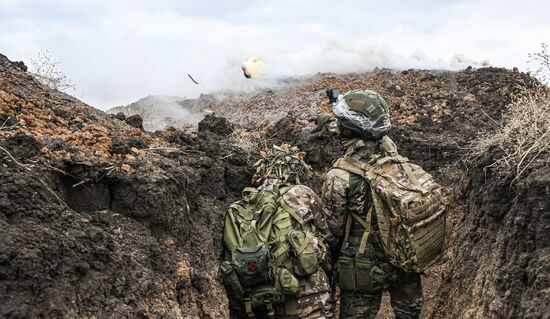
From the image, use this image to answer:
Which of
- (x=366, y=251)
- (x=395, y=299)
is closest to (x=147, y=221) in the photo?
(x=366, y=251)

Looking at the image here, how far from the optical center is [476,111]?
964cm

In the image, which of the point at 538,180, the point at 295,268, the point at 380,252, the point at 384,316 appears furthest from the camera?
the point at 384,316

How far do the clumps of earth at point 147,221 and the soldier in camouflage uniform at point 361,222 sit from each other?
0.58 meters

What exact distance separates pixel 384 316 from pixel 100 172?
12.3ft

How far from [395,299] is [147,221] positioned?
2.26m

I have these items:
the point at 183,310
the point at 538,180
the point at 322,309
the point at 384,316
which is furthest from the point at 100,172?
the point at 384,316

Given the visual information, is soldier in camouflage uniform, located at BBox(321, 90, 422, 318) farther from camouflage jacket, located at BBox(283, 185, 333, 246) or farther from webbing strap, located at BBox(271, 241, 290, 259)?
webbing strap, located at BBox(271, 241, 290, 259)

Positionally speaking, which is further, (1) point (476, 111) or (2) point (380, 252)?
(1) point (476, 111)

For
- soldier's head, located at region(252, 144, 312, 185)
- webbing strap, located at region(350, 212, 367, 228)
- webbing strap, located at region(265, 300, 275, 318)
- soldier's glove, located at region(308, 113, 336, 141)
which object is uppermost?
soldier's glove, located at region(308, 113, 336, 141)

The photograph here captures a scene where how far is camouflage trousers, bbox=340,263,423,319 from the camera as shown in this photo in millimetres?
5148

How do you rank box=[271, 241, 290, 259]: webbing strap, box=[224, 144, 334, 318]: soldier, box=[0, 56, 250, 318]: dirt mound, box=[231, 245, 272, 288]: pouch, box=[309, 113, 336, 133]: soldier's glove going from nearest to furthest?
box=[0, 56, 250, 318]: dirt mound, box=[231, 245, 272, 288]: pouch, box=[271, 241, 290, 259]: webbing strap, box=[224, 144, 334, 318]: soldier, box=[309, 113, 336, 133]: soldier's glove

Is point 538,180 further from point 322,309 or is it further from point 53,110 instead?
point 53,110

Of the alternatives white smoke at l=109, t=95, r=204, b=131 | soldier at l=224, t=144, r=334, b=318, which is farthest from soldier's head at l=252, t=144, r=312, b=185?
white smoke at l=109, t=95, r=204, b=131

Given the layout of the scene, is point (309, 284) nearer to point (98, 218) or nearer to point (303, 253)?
point (303, 253)
